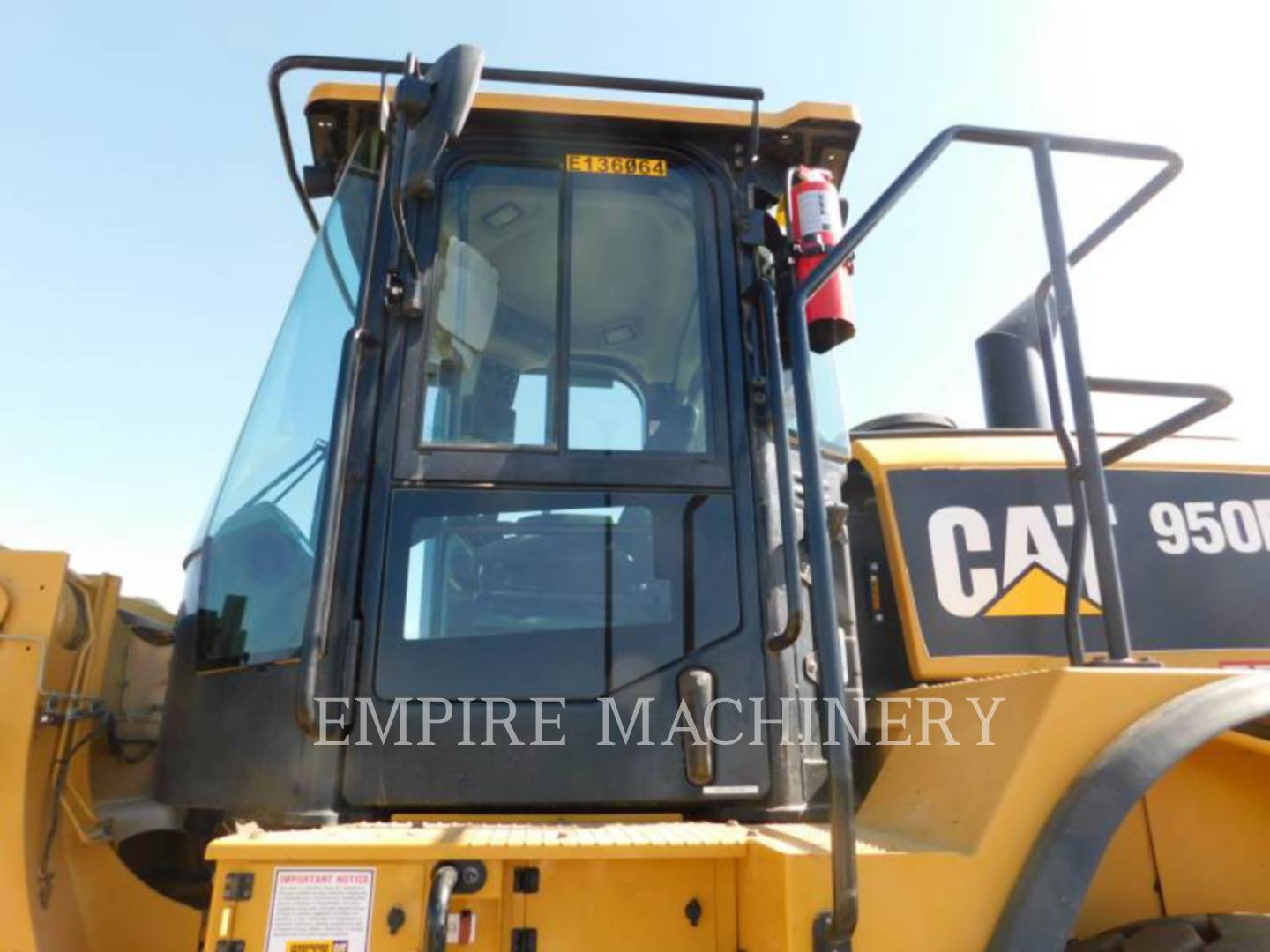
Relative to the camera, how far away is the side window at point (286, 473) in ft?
6.48

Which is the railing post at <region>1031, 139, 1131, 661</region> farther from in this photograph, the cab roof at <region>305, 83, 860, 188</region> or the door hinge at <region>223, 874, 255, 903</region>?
the door hinge at <region>223, 874, 255, 903</region>

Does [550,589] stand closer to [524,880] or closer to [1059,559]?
[524,880]

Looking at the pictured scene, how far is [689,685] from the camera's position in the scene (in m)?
1.81

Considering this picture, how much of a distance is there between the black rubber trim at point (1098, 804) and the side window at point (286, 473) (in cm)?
146

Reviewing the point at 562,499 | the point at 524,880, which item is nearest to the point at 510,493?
the point at 562,499

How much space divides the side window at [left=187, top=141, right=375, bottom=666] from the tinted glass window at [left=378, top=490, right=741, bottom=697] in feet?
0.83

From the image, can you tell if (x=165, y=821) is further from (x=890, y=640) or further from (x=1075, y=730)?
(x=1075, y=730)

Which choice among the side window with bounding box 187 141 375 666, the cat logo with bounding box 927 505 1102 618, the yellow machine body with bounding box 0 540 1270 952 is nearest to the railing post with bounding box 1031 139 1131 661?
the yellow machine body with bounding box 0 540 1270 952

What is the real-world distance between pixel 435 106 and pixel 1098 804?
168 cm

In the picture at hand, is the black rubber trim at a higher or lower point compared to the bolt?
higher

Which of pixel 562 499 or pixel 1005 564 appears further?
pixel 1005 564

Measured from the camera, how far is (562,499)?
192cm

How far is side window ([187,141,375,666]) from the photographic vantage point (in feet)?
6.48

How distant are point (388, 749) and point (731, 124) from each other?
1.68m
